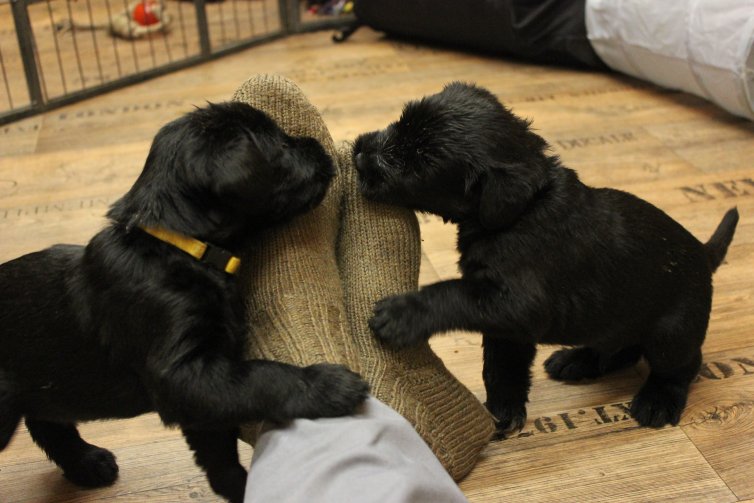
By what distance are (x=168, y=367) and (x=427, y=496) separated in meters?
0.47

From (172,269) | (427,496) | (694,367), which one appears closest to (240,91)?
(172,269)

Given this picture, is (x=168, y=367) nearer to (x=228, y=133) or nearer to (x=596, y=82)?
(x=228, y=133)

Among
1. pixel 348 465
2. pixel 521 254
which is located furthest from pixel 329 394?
pixel 521 254

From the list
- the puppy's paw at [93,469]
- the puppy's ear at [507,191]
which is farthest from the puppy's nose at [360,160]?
the puppy's paw at [93,469]

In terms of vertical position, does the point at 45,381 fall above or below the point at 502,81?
above

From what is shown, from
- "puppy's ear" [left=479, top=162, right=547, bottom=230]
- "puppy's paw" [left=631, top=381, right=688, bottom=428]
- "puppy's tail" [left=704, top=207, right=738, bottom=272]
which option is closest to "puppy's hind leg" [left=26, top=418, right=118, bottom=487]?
"puppy's ear" [left=479, top=162, right=547, bottom=230]

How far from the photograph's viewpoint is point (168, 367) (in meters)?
1.42

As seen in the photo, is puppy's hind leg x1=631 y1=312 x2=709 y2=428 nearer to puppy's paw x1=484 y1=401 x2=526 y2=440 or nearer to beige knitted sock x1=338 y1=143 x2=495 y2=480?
puppy's paw x1=484 y1=401 x2=526 y2=440

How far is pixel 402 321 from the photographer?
1.69 meters

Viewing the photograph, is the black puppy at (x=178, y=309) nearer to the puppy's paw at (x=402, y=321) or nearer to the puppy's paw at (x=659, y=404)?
the puppy's paw at (x=402, y=321)

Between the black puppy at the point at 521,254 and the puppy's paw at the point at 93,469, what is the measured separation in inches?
24.2

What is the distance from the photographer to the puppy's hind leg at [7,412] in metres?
1.56

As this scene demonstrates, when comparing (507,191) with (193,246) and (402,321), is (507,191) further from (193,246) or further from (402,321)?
(193,246)

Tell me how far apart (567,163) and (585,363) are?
117cm
